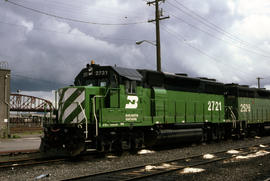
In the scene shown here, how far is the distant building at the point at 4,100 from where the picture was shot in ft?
87.6

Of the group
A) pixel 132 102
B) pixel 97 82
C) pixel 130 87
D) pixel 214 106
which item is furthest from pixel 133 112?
pixel 214 106

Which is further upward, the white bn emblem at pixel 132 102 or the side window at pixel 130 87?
the side window at pixel 130 87

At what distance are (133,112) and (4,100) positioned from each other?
19.1 meters

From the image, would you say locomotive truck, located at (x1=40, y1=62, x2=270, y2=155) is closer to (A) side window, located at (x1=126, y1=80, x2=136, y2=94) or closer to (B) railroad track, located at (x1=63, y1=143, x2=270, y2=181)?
(A) side window, located at (x1=126, y1=80, x2=136, y2=94)

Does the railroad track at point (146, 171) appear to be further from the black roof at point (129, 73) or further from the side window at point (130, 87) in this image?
the black roof at point (129, 73)

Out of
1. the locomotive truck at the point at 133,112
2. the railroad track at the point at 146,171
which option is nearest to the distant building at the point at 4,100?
the locomotive truck at the point at 133,112

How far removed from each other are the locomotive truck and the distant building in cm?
1673

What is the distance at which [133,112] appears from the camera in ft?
39.9

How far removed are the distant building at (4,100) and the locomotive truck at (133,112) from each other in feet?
54.9

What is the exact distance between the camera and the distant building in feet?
87.6

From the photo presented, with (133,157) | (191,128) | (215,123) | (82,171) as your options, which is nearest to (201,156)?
(133,157)

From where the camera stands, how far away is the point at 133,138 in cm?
1243

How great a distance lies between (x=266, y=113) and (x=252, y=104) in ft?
8.34

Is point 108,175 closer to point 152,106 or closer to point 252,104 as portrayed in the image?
point 152,106
